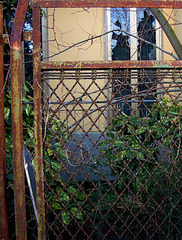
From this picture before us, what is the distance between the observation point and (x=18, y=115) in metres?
1.75

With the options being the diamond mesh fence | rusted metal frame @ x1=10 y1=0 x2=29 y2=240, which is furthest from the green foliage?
rusted metal frame @ x1=10 y1=0 x2=29 y2=240

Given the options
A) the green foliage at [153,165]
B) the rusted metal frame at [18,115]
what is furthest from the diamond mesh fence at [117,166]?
the rusted metal frame at [18,115]

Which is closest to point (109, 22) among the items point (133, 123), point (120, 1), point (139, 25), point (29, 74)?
point (139, 25)

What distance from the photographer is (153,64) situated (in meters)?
1.77

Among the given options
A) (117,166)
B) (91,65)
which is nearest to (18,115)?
(91,65)

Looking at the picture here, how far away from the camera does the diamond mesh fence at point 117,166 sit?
1.83 meters

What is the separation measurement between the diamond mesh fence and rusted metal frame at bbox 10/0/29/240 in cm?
17

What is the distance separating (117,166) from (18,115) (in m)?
0.83

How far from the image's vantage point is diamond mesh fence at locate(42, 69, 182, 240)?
1833 mm

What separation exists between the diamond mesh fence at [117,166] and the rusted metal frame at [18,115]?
17cm

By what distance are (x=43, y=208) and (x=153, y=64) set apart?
1.18 m

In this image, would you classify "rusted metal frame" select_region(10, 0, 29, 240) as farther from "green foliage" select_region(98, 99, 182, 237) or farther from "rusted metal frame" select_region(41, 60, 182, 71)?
"green foliage" select_region(98, 99, 182, 237)

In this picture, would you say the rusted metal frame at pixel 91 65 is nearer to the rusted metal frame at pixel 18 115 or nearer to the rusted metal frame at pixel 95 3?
the rusted metal frame at pixel 18 115

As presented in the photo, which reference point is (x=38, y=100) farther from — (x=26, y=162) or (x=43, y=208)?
(x=43, y=208)
